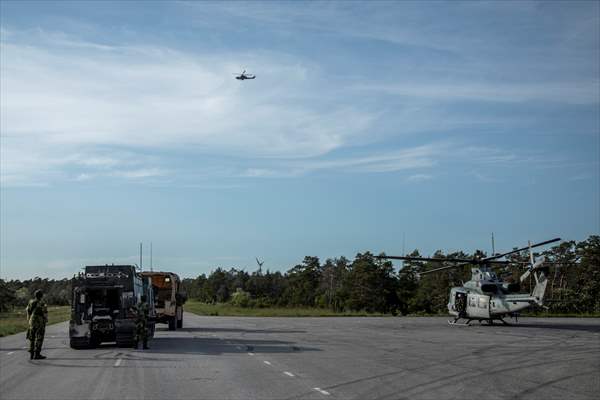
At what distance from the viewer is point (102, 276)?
26672 mm

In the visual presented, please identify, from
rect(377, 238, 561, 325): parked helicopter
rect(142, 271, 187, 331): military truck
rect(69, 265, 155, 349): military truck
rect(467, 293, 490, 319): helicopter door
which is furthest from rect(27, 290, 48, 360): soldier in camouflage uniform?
rect(467, 293, 490, 319): helicopter door

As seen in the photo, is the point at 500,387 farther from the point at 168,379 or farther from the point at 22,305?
the point at 22,305

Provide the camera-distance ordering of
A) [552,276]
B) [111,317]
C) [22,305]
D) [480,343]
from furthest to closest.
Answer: [22,305] → [552,276] → [480,343] → [111,317]

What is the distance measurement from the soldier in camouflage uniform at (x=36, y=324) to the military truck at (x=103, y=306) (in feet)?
9.55

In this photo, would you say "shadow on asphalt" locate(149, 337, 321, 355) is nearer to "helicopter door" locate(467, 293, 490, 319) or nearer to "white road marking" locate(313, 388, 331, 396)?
"white road marking" locate(313, 388, 331, 396)

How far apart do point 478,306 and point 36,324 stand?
→ 27.5m

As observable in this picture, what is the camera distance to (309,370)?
1819cm

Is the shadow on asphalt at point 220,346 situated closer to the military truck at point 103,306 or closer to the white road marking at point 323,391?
the military truck at point 103,306

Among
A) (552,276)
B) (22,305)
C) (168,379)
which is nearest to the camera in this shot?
(168,379)

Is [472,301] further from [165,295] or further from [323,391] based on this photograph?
[323,391]

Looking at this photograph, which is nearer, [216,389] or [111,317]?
[216,389]

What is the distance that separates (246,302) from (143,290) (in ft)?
265

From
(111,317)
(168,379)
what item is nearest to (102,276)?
(111,317)

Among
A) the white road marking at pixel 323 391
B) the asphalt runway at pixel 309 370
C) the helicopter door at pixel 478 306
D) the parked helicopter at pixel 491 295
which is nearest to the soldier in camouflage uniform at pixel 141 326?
the asphalt runway at pixel 309 370
